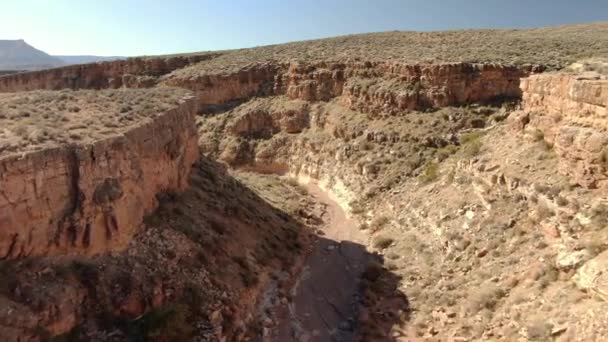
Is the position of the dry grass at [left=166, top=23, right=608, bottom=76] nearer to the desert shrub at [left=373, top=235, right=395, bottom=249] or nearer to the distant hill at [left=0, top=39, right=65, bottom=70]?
the desert shrub at [left=373, top=235, right=395, bottom=249]

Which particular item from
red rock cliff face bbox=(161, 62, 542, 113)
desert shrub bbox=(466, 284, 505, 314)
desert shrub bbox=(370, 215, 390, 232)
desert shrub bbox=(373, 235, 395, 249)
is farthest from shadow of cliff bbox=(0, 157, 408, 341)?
red rock cliff face bbox=(161, 62, 542, 113)

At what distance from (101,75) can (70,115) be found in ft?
113

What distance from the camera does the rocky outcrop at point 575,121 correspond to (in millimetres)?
16016

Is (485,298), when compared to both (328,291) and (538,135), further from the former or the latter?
(538,135)

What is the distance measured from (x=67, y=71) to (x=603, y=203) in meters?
49.3

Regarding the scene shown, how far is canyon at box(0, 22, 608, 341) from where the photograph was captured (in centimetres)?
1345

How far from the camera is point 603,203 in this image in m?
A: 15.1

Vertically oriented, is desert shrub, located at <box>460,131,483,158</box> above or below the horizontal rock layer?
Answer: below

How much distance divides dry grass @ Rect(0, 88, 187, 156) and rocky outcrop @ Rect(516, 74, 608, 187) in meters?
14.4

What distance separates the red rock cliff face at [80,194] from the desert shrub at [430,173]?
13.0m

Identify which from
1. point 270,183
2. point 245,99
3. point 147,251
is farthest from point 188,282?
point 245,99

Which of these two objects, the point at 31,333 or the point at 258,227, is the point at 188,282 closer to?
the point at 31,333

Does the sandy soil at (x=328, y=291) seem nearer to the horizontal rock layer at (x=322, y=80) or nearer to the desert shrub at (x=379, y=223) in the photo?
the desert shrub at (x=379, y=223)

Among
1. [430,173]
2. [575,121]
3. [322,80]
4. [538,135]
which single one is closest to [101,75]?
[322,80]
